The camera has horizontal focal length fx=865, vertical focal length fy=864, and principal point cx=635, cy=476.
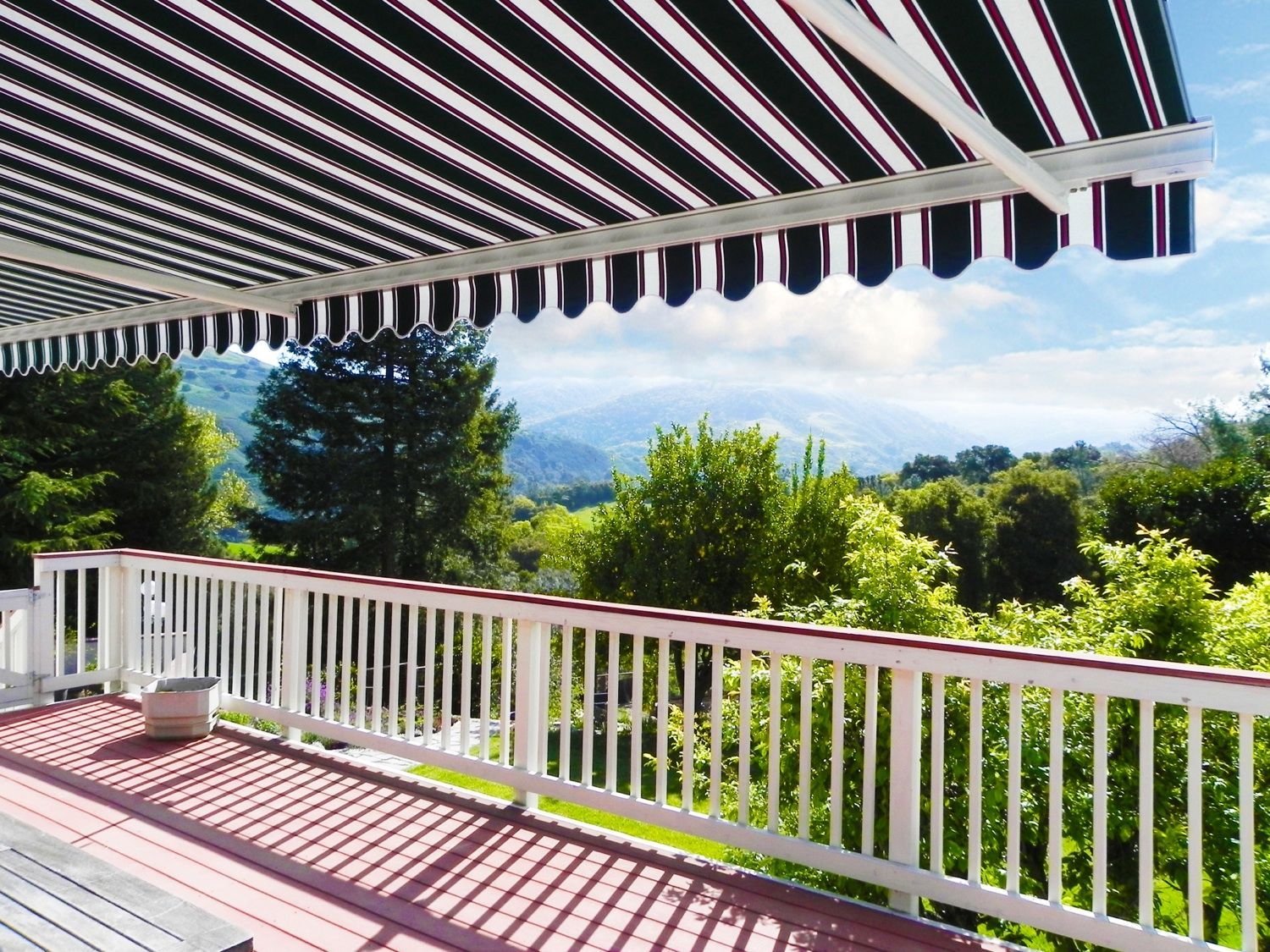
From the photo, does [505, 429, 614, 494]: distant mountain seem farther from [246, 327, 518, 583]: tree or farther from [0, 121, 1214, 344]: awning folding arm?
[0, 121, 1214, 344]: awning folding arm

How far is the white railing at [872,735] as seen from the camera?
2781mm

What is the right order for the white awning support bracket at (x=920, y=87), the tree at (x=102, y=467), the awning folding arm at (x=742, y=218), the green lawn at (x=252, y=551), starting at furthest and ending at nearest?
the green lawn at (x=252, y=551), the tree at (x=102, y=467), the awning folding arm at (x=742, y=218), the white awning support bracket at (x=920, y=87)

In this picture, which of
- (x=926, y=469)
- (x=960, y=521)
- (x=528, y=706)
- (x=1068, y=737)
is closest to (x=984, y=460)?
(x=926, y=469)

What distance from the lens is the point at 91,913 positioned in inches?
64.7

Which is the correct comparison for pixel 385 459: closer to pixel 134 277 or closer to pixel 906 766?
pixel 134 277

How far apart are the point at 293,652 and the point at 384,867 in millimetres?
2004

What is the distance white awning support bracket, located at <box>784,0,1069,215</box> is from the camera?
189 cm

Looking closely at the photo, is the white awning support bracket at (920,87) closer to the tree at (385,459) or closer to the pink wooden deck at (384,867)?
the pink wooden deck at (384,867)

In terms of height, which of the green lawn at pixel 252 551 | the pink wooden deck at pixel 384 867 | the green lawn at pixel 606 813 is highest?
the pink wooden deck at pixel 384 867

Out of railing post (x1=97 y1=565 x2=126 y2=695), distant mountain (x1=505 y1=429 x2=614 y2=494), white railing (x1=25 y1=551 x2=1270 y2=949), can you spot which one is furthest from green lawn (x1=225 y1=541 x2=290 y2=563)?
distant mountain (x1=505 y1=429 x2=614 y2=494)

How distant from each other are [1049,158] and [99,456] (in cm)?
2266

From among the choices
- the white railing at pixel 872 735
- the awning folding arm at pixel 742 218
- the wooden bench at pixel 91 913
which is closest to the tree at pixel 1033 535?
the white railing at pixel 872 735

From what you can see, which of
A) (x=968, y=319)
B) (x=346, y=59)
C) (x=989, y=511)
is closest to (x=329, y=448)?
(x=346, y=59)

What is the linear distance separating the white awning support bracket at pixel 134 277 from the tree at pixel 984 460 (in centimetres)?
4993
